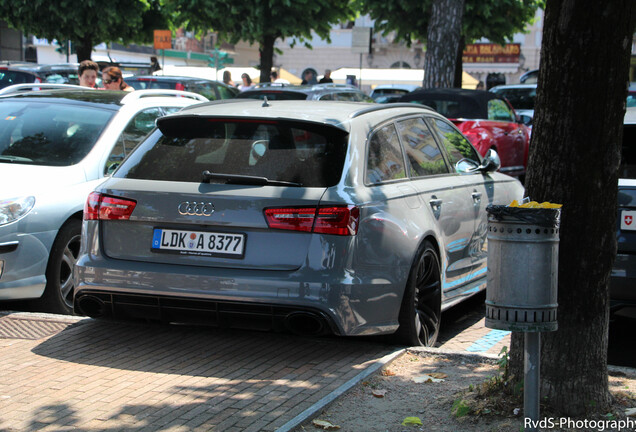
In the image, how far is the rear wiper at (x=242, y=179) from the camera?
17.4ft

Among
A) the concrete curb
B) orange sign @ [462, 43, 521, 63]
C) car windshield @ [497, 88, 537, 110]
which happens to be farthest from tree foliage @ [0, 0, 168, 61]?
orange sign @ [462, 43, 521, 63]

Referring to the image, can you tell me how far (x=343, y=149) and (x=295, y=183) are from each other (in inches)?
15.1

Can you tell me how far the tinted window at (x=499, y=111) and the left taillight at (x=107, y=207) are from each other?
1055cm

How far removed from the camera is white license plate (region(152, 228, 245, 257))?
5.25 metres

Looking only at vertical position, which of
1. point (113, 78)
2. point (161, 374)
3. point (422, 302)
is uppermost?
point (113, 78)

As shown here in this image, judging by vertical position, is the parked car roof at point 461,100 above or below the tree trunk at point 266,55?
below

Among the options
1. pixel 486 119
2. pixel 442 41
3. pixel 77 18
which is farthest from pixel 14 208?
pixel 77 18

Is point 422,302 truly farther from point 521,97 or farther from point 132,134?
point 521,97

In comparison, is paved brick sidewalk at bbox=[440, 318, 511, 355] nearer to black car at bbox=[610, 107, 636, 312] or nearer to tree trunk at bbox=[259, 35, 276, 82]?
black car at bbox=[610, 107, 636, 312]

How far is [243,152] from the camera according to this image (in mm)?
5520

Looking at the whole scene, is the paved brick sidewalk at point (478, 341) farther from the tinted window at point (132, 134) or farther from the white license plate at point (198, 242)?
the tinted window at point (132, 134)

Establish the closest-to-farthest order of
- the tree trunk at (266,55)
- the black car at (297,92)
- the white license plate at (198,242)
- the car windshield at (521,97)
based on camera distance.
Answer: the white license plate at (198,242), the black car at (297,92), the car windshield at (521,97), the tree trunk at (266,55)

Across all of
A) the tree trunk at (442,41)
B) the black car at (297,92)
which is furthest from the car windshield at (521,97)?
the black car at (297,92)

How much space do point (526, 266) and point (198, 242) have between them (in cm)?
223
